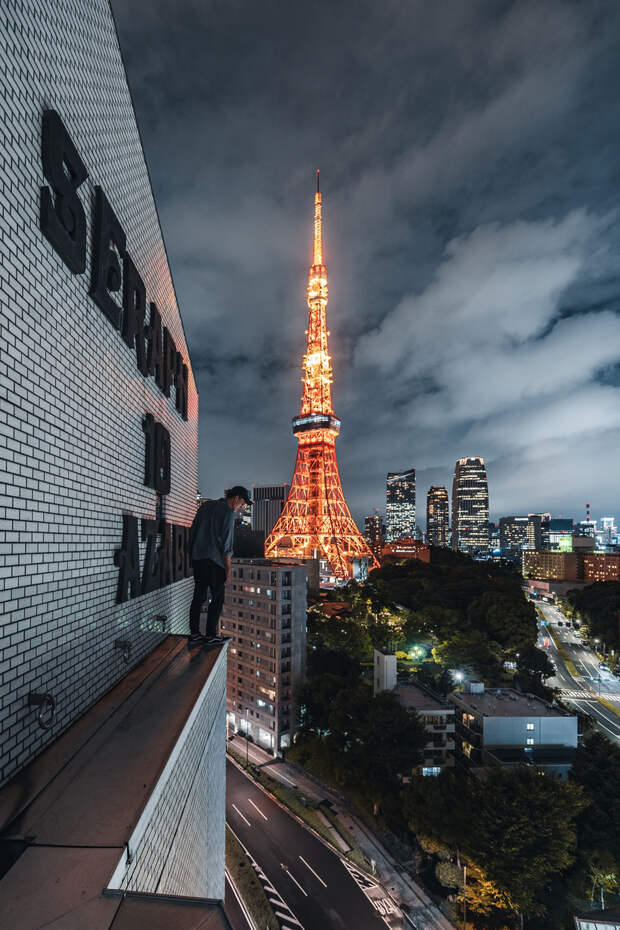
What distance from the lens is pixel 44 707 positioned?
Result: 2992mm

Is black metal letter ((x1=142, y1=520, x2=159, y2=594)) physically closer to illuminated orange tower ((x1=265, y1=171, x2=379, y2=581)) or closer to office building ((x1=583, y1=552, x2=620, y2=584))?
illuminated orange tower ((x1=265, y1=171, x2=379, y2=581))

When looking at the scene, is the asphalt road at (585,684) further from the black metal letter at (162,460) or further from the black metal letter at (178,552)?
the black metal letter at (162,460)

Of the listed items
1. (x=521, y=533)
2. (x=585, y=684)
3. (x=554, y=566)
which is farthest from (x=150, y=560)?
(x=521, y=533)

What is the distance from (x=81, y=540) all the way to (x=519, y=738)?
908 inches

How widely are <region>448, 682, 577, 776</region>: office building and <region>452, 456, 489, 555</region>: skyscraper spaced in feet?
561

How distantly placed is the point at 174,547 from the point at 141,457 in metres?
2.04

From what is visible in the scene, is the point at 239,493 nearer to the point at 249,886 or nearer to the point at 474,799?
the point at 474,799

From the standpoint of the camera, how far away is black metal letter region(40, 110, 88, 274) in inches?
116

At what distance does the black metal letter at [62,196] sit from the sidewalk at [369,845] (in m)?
19.9

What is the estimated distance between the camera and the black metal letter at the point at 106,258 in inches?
150

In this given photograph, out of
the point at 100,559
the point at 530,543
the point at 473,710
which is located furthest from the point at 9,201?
the point at 530,543

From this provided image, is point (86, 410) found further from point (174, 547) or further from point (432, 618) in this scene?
point (432, 618)

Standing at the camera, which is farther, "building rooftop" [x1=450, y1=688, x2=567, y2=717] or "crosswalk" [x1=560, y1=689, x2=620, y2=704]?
"crosswalk" [x1=560, y1=689, x2=620, y2=704]

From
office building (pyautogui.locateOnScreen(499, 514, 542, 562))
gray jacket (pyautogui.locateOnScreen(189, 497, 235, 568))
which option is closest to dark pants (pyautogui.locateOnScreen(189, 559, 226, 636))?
gray jacket (pyautogui.locateOnScreen(189, 497, 235, 568))
